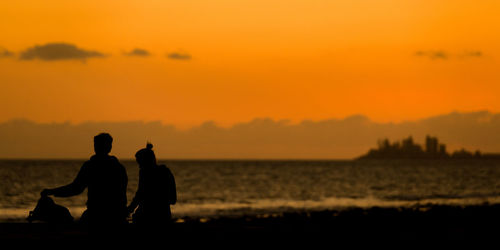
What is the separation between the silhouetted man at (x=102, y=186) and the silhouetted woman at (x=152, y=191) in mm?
1315

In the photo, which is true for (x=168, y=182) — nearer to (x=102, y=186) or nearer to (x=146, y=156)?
(x=146, y=156)

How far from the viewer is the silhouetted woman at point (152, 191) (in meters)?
13.0

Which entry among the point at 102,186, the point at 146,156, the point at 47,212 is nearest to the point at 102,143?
the point at 102,186

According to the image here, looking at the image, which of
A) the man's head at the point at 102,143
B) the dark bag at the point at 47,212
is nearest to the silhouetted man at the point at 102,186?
the man's head at the point at 102,143

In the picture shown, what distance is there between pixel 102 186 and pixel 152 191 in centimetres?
172

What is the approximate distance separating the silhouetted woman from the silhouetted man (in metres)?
1.31

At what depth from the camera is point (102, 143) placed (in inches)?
445

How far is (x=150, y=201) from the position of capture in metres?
13.2

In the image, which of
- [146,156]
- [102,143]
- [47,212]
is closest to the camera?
[102,143]

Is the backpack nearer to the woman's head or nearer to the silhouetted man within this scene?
the woman's head

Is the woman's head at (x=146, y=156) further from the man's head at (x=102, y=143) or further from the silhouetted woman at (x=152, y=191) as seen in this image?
the man's head at (x=102, y=143)

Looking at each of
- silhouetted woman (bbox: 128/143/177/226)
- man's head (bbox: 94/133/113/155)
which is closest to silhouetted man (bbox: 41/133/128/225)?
man's head (bbox: 94/133/113/155)

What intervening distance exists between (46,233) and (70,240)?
161cm

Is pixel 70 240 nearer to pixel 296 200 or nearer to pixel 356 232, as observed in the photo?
pixel 356 232
